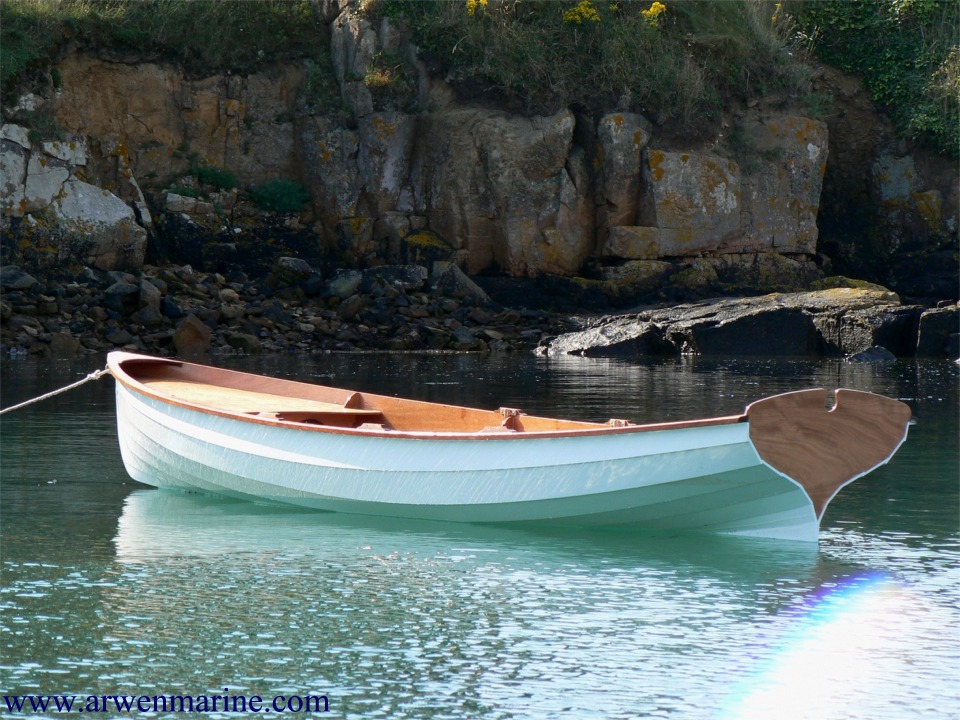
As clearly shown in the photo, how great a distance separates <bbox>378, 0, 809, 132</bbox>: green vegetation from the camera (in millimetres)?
26500

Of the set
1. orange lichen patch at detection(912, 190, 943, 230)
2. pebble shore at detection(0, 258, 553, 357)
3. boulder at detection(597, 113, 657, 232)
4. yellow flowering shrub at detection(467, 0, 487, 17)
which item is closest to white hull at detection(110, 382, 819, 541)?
pebble shore at detection(0, 258, 553, 357)

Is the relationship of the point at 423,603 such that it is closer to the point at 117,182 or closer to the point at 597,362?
the point at 597,362

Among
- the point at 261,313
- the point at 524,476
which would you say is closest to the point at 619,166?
the point at 261,313

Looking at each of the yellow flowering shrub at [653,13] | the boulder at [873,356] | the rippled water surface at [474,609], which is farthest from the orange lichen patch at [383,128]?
the rippled water surface at [474,609]

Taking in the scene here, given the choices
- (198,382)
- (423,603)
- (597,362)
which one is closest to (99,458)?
(198,382)

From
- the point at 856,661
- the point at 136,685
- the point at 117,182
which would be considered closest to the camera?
the point at 136,685

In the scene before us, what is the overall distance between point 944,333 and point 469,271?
9.63 meters

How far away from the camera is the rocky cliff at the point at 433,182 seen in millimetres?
25516

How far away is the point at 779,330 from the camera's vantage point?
2233 centimetres

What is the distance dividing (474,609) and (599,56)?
22778 mm

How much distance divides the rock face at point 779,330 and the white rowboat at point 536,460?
14124mm

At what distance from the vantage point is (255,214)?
26859 mm

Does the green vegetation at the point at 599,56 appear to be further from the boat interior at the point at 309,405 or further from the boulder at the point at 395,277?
the boat interior at the point at 309,405

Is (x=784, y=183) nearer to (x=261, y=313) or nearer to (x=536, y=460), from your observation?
(x=261, y=313)
